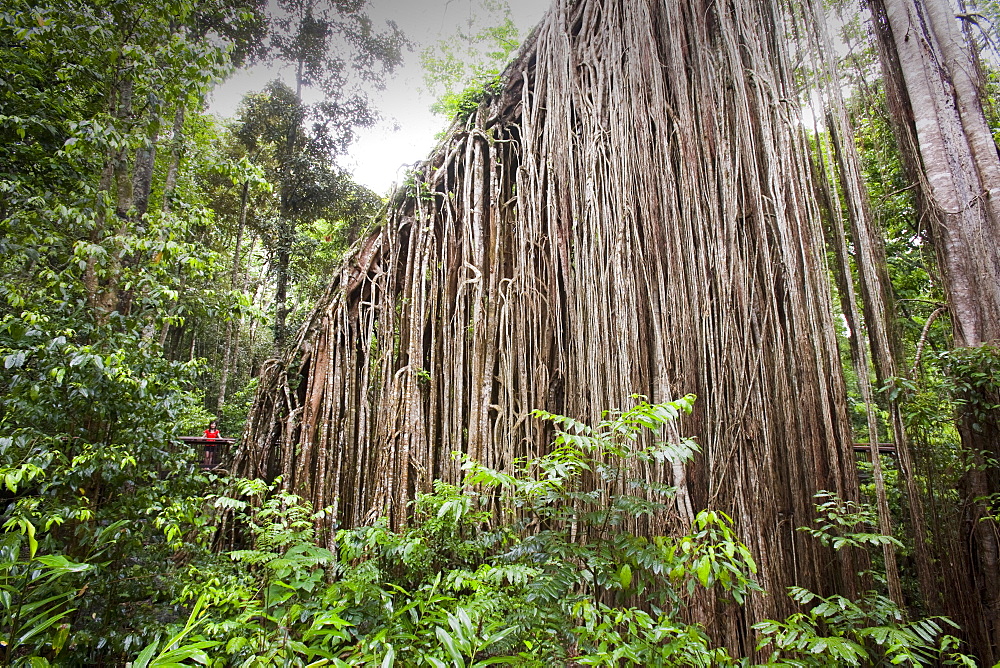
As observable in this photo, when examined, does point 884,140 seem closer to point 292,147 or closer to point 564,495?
point 564,495

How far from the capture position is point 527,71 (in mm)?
3627

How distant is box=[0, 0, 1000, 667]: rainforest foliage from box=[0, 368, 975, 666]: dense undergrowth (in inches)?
0.6

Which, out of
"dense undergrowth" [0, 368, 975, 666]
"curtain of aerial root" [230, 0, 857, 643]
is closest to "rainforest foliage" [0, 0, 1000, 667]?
"dense undergrowth" [0, 368, 975, 666]

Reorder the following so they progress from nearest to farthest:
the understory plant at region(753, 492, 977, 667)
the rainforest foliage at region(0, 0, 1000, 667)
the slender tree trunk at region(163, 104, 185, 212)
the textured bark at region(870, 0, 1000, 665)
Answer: the understory plant at region(753, 492, 977, 667)
the rainforest foliage at region(0, 0, 1000, 667)
the textured bark at region(870, 0, 1000, 665)
the slender tree trunk at region(163, 104, 185, 212)

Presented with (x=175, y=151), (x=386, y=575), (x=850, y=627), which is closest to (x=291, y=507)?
(x=386, y=575)

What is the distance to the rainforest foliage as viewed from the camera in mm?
1462

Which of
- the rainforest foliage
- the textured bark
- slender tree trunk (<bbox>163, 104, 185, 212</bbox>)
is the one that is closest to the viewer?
the rainforest foliage

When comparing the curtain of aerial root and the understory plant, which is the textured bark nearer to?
the understory plant

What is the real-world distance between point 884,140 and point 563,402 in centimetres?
330

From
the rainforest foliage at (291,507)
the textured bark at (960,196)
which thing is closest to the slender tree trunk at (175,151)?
the rainforest foliage at (291,507)

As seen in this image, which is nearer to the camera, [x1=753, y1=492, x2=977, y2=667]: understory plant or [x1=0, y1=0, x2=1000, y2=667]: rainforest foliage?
[x1=753, y1=492, x2=977, y2=667]: understory plant

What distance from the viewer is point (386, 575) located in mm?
2270

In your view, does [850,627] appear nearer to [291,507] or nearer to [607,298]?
[607,298]

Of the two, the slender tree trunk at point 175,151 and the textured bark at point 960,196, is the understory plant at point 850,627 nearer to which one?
the textured bark at point 960,196
